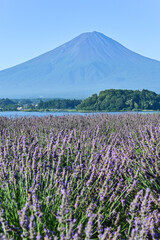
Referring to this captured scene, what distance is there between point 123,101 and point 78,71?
13723cm

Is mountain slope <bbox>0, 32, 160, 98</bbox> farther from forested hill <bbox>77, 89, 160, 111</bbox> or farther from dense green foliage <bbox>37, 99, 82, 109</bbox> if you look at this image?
dense green foliage <bbox>37, 99, 82, 109</bbox>

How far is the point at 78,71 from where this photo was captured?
151000mm

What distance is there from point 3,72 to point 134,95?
137m

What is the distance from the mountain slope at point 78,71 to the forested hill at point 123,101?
115 meters

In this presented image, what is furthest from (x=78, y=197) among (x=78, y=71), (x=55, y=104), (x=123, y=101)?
(x=78, y=71)

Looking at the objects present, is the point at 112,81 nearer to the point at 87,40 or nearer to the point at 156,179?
the point at 87,40

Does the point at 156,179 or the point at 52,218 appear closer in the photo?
the point at 52,218

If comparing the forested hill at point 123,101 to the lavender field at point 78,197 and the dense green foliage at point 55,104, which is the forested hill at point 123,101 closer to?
the dense green foliage at point 55,104

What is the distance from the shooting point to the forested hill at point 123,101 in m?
15.8

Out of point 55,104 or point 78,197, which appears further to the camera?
point 55,104

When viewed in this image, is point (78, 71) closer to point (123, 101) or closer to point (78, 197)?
point (123, 101)

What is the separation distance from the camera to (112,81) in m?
150

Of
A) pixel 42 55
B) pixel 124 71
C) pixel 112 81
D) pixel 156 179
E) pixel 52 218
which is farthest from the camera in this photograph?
pixel 124 71

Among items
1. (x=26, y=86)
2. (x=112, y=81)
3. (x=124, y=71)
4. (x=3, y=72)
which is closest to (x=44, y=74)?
(x=26, y=86)
